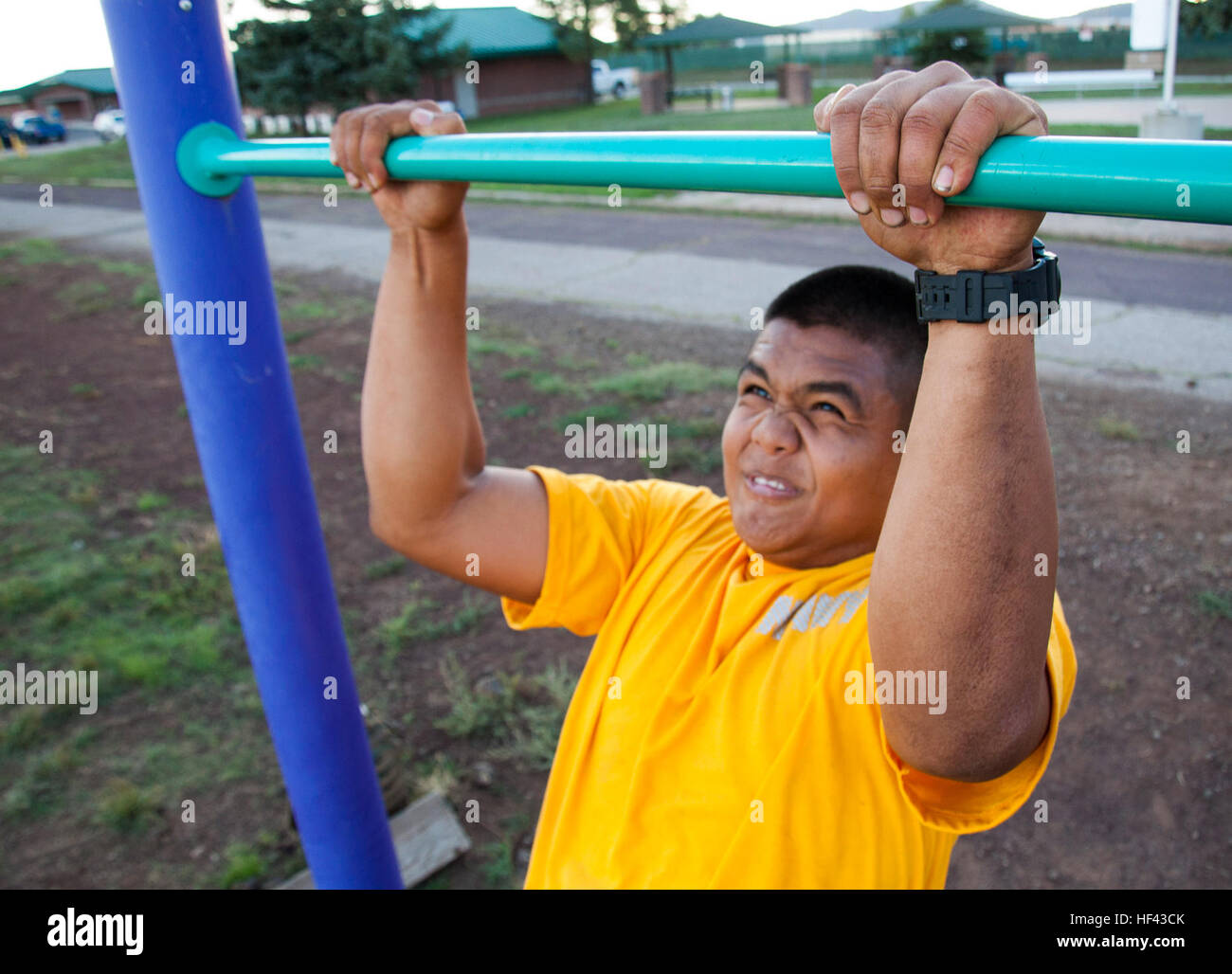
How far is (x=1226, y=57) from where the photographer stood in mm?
24594

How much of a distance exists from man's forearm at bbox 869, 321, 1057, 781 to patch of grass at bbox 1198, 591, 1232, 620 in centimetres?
260

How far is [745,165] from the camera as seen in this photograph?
36.1 inches

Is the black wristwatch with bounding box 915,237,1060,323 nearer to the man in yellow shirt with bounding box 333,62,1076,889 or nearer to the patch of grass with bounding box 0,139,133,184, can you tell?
the man in yellow shirt with bounding box 333,62,1076,889

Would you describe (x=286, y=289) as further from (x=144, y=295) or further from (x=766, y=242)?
(x=766, y=242)

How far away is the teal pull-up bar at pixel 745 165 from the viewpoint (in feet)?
2.29

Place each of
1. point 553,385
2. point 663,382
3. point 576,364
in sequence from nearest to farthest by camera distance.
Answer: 1. point 663,382
2. point 553,385
3. point 576,364

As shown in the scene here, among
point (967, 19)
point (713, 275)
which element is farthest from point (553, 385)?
point (967, 19)

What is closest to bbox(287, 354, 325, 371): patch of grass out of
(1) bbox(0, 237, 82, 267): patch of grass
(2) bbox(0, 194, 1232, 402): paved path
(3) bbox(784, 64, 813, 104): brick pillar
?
(2) bbox(0, 194, 1232, 402): paved path

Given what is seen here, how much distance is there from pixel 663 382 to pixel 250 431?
3.85 meters

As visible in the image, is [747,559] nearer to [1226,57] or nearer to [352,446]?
[352,446]

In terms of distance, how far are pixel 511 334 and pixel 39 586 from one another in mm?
3497

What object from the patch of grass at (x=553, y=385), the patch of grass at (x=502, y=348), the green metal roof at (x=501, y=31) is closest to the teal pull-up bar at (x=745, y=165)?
the patch of grass at (x=553, y=385)

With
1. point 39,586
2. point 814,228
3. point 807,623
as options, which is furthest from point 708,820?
point 814,228

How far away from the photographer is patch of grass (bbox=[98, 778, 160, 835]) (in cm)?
249
